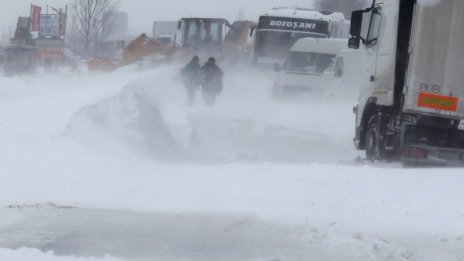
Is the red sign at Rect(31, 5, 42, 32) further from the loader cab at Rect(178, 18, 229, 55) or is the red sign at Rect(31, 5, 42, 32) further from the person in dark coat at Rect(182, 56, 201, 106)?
the person in dark coat at Rect(182, 56, 201, 106)

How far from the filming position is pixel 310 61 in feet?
100

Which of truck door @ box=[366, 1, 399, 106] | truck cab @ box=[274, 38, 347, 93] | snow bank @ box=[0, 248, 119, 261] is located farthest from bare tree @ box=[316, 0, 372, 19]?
snow bank @ box=[0, 248, 119, 261]

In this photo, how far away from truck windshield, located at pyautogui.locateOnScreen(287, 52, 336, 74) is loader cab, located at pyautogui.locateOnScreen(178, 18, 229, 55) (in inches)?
460

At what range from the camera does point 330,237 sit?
347 inches

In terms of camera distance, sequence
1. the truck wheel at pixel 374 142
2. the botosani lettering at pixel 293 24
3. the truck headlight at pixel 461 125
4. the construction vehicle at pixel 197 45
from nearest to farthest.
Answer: the truck headlight at pixel 461 125 → the truck wheel at pixel 374 142 → the botosani lettering at pixel 293 24 → the construction vehicle at pixel 197 45

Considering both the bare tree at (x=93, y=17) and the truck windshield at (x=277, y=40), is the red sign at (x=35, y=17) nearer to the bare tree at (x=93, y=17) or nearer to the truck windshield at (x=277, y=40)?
the bare tree at (x=93, y=17)

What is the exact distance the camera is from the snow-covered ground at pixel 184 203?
28.0ft

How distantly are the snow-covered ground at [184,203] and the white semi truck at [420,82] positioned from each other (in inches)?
59.1

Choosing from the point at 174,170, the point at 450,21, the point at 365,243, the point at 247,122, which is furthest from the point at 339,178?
the point at 247,122

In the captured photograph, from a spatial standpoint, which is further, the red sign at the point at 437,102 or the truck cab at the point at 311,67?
the truck cab at the point at 311,67

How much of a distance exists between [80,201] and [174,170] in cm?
214

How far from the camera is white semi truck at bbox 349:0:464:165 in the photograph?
1316 centimetres

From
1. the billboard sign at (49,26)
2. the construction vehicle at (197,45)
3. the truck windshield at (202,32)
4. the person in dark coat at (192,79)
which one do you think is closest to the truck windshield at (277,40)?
the construction vehicle at (197,45)

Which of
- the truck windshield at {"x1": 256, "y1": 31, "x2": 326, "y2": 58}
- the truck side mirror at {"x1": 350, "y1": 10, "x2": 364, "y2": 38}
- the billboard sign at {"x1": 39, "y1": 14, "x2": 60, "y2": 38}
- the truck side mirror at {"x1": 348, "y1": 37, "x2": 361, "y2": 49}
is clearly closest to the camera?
the truck side mirror at {"x1": 350, "y1": 10, "x2": 364, "y2": 38}
